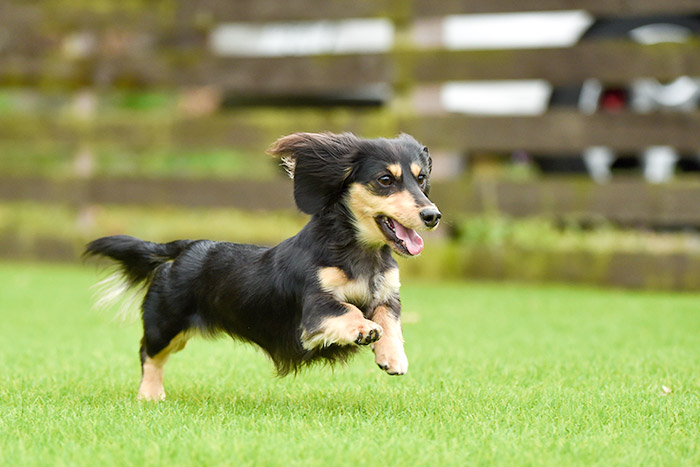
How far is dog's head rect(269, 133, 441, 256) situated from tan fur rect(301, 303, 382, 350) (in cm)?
29

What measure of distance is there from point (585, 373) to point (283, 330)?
3.98 feet

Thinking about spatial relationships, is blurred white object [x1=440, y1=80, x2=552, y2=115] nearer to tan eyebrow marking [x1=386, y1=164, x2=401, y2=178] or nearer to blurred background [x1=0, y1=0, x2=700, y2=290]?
blurred background [x1=0, y1=0, x2=700, y2=290]

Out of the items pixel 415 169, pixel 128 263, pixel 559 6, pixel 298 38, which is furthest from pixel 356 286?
pixel 298 38

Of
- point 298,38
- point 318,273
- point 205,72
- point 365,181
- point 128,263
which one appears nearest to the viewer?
point 318,273

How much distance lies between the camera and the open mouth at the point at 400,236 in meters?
3.10

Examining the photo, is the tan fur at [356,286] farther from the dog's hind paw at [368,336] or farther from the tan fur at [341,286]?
the dog's hind paw at [368,336]

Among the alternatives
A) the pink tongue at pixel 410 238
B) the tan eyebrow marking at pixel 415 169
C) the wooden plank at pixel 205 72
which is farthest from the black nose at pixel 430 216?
the wooden plank at pixel 205 72

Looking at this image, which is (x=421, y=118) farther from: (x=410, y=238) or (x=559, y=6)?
(x=410, y=238)

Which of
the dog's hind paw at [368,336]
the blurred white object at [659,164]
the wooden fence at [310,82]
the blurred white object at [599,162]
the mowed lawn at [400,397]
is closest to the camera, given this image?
the mowed lawn at [400,397]

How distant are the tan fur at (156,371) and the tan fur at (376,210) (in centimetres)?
78

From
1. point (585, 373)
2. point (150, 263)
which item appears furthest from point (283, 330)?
point (585, 373)

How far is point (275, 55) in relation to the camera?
282 inches

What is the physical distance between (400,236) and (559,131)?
3.69 metres

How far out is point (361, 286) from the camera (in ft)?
10.3
